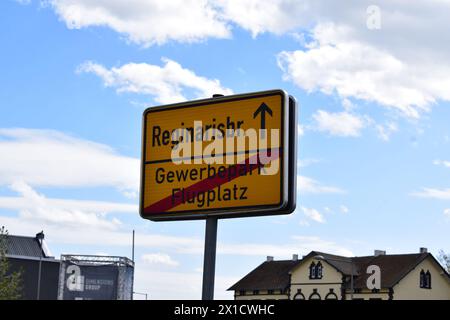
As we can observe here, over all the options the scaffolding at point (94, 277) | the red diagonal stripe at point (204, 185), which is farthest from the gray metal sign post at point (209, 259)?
the scaffolding at point (94, 277)

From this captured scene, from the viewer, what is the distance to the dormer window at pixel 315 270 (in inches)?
3489

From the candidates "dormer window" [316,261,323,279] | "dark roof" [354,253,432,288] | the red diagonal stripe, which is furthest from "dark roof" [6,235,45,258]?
the red diagonal stripe

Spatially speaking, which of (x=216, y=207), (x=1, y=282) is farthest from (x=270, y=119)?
(x=1, y=282)

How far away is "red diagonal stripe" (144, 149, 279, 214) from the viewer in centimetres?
606

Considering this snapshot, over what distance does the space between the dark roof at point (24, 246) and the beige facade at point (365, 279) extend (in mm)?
33736

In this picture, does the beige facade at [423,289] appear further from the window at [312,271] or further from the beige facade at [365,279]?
the window at [312,271]

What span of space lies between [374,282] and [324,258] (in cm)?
589

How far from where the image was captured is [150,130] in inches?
260

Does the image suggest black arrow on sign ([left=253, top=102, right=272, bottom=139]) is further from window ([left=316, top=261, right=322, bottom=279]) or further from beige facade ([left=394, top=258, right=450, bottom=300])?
window ([left=316, top=261, right=322, bottom=279])

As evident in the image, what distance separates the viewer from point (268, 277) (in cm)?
9431

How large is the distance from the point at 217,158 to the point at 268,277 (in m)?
89.3

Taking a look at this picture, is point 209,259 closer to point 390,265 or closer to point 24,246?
point 390,265
